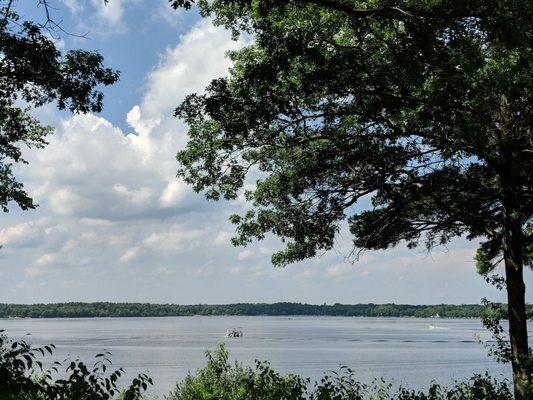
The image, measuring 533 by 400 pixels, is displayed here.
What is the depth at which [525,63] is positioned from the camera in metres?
11.3

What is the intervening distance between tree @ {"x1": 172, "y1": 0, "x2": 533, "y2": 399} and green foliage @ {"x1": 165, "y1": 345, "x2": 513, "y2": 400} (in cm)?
96

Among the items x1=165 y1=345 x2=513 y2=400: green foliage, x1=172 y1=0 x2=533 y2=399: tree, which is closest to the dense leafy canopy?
x1=172 y1=0 x2=533 y2=399: tree

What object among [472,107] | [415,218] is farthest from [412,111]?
[415,218]

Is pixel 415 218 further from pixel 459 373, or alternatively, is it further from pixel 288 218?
pixel 459 373

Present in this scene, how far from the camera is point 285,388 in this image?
11.4m

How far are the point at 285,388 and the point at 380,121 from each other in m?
7.27

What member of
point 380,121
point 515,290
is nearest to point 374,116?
point 380,121

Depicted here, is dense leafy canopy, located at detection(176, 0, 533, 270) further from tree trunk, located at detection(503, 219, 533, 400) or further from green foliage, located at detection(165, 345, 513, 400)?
green foliage, located at detection(165, 345, 513, 400)

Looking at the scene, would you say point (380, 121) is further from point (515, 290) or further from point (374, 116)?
point (515, 290)

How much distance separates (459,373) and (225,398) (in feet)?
171

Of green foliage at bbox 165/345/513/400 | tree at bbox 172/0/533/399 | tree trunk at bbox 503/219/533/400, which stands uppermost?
tree at bbox 172/0/533/399

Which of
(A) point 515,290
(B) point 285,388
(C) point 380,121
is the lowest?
(B) point 285,388

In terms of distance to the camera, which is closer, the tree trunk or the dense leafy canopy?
the dense leafy canopy

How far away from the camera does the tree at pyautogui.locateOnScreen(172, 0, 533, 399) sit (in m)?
10.8
